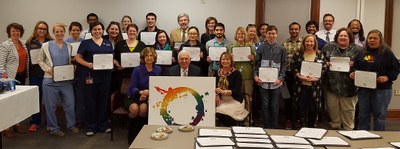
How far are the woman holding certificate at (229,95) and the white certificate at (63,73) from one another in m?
1.94

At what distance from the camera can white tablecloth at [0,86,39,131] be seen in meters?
3.54

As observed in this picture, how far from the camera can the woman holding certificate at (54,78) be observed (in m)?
5.03

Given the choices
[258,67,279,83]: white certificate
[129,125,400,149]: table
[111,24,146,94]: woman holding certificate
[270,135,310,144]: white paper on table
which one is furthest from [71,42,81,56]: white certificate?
[270,135,310,144]: white paper on table

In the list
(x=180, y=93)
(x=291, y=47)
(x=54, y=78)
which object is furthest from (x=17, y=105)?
(x=291, y=47)

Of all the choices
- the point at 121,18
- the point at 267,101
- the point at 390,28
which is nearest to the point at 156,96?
the point at 267,101

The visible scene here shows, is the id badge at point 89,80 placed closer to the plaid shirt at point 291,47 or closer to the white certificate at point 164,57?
the white certificate at point 164,57

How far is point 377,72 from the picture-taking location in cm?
443

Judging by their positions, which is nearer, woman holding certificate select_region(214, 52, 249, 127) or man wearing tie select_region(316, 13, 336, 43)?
woman holding certificate select_region(214, 52, 249, 127)

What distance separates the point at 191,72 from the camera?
469 cm

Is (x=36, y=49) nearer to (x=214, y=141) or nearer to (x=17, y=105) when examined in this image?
(x=17, y=105)

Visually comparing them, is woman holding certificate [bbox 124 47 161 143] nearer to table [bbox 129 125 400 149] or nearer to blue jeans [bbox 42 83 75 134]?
blue jeans [bbox 42 83 75 134]

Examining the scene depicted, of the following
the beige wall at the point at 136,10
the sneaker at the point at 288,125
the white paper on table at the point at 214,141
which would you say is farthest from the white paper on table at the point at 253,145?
the beige wall at the point at 136,10

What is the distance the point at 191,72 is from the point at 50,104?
1.96m

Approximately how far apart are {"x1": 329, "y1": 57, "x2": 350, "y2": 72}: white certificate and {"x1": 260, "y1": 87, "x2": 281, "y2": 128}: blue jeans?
763 mm
